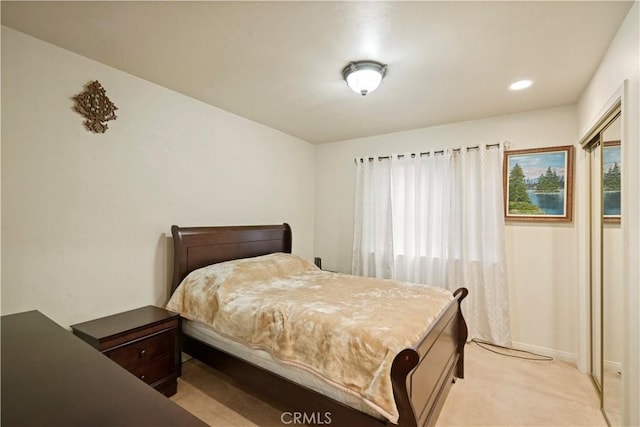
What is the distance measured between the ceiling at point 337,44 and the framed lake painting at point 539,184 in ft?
1.72

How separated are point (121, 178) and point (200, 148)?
0.82 metres

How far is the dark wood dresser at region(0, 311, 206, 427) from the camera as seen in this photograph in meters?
0.76

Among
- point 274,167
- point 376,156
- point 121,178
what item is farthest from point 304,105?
point 121,178

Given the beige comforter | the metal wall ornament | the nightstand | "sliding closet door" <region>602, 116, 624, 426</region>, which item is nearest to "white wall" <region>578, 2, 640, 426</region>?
"sliding closet door" <region>602, 116, 624, 426</region>

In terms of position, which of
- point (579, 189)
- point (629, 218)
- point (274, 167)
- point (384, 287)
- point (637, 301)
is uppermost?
point (274, 167)

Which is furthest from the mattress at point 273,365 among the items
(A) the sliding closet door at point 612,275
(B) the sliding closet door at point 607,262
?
(A) the sliding closet door at point 612,275

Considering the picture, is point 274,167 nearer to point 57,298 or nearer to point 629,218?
point 57,298

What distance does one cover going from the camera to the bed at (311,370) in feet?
4.89

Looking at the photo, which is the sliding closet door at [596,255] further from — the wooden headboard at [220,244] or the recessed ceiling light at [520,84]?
the wooden headboard at [220,244]

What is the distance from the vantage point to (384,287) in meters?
2.68

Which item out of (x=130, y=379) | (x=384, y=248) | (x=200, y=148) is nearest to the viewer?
(x=130, y=379)

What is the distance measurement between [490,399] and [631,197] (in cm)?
174

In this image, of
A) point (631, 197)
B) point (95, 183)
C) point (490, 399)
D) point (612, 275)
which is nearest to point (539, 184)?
point (612, 275)

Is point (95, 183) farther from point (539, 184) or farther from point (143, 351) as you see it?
point (539, 184)
